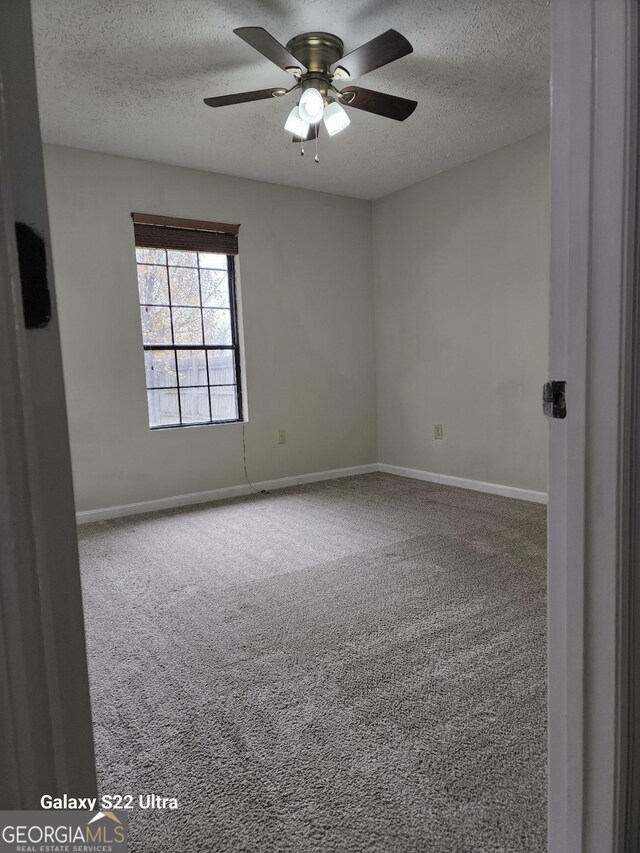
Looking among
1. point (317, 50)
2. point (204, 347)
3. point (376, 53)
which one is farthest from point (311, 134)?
point (204, 347)

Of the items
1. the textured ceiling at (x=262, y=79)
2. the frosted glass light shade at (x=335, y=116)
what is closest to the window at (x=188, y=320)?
the textured ceiling at (x=262, y=79)

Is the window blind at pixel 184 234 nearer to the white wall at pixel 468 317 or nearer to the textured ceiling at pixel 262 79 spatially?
the textured ceiling at pixel 262 79

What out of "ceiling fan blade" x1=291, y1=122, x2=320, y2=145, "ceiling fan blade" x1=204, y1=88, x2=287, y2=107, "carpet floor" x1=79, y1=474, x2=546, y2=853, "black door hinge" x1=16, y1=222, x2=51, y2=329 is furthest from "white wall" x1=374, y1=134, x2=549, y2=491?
"black door hinge" x1=16, y1=222, x2=51, y2=329

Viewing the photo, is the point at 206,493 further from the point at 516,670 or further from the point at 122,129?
the point at 516,670

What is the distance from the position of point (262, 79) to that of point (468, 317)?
2.32 m

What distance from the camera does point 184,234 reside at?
4102 millimetres

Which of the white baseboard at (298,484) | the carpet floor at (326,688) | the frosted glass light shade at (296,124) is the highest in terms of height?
the frosted glass light shade at (296,124)

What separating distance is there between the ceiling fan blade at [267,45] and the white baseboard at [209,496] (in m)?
2.88

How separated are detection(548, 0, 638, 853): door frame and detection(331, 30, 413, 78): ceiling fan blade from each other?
1.56m

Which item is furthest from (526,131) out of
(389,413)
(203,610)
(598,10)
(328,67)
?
(203,610)

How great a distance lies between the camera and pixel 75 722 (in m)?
0.56

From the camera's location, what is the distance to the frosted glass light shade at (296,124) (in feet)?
9.00

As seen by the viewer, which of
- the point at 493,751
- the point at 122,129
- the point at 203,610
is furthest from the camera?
the point at 122,129

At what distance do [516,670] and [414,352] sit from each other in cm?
337
